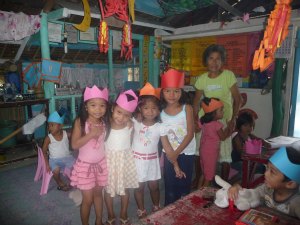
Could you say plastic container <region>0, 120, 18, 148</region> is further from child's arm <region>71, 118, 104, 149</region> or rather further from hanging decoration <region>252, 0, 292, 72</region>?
hanging decoration <region>252, 0, 292, 72</region>

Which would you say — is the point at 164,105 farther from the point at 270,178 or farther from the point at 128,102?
the point at 270,178

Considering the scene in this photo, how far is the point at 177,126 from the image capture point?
2.79 m

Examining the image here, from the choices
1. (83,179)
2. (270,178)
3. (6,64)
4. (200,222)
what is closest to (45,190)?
(83,179)

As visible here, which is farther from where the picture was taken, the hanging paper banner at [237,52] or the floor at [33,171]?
the hanging paper banner at [237,52]

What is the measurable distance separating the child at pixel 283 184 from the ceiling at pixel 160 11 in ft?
12.0

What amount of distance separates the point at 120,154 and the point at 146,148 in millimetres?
307

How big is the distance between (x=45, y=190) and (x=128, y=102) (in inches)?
88.6

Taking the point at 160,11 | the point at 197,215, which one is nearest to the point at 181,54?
the point at 160,11

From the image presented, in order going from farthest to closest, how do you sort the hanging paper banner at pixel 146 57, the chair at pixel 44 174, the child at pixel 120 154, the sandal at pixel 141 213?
the hanging paper banner at pixel 146 57 → the chair at pixel 44 174 → the sandal at pixel 141 213 → the child at pixel 120 154

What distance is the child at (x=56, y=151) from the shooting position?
3.78 metres

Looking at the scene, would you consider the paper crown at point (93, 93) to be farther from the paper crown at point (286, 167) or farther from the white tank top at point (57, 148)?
the paper crown at point (286, 167)

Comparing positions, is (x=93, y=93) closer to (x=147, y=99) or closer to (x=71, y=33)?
(x=147, y=99)

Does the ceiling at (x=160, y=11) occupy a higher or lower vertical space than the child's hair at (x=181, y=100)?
higher

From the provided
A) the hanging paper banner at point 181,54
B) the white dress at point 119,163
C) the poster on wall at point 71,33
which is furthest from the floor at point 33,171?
the hanging paper banner at point 181,54
